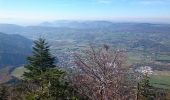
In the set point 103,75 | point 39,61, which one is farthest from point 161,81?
point 103,75

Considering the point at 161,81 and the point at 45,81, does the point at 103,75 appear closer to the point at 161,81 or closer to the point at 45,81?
the point at 45,81

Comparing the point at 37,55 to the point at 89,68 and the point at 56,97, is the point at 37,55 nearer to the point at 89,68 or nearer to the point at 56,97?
the point at 56,97

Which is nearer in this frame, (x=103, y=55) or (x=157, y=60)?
(x=103, y=55)

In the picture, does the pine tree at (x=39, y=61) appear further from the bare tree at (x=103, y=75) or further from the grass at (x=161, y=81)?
the grass at (x=161, y=81)

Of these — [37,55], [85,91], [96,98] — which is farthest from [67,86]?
[37,55]

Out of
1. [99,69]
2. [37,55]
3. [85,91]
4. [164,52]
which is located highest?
[99,69]

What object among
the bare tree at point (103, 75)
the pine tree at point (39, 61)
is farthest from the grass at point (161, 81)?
the bare tree at point (103, 75)

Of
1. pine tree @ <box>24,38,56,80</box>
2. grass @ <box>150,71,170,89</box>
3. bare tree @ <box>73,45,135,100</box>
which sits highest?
bare tree @ <box>73,45,135,100</box>

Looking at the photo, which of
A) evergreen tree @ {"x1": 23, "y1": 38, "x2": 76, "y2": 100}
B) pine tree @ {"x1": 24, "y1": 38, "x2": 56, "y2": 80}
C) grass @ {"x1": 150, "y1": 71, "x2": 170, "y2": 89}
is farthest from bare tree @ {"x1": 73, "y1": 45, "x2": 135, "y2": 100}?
grass @ {"x1": 150, "y1": 71, "x2": 170, "y2": 89}

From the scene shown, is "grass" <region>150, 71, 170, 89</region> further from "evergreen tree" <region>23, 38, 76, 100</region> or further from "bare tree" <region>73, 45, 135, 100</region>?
"bare tree" <region>73, 45, 135, 100</region>
